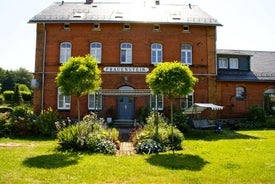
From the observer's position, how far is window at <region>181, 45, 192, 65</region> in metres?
21.5

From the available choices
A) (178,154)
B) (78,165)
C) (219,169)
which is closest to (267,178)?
(219,169)

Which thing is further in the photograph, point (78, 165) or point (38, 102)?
point (38, 102)

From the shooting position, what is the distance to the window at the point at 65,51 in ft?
69.3

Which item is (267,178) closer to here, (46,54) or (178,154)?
(178,154)

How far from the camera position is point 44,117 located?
15234mm

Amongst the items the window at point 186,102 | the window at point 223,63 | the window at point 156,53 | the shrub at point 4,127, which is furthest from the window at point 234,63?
the shrub at point 4,127

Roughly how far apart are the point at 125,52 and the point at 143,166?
14.1 meters

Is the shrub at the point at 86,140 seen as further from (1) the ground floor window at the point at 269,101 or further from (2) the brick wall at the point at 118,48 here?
(1) the ground floor window at the point at 269,101

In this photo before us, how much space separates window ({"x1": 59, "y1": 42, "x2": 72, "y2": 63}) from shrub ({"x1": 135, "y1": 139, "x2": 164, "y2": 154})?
12394mm

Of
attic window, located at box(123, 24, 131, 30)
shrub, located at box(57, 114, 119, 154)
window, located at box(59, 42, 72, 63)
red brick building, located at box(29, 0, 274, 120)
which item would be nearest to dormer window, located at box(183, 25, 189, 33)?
red brick building, located at box(29, 0, 274, 120)

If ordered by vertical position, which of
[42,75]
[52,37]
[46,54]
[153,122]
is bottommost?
[153,122]

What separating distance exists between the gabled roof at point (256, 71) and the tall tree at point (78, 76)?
1278cm

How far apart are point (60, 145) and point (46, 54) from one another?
11710mm

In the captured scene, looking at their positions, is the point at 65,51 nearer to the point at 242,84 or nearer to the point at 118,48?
the point at 118,48
